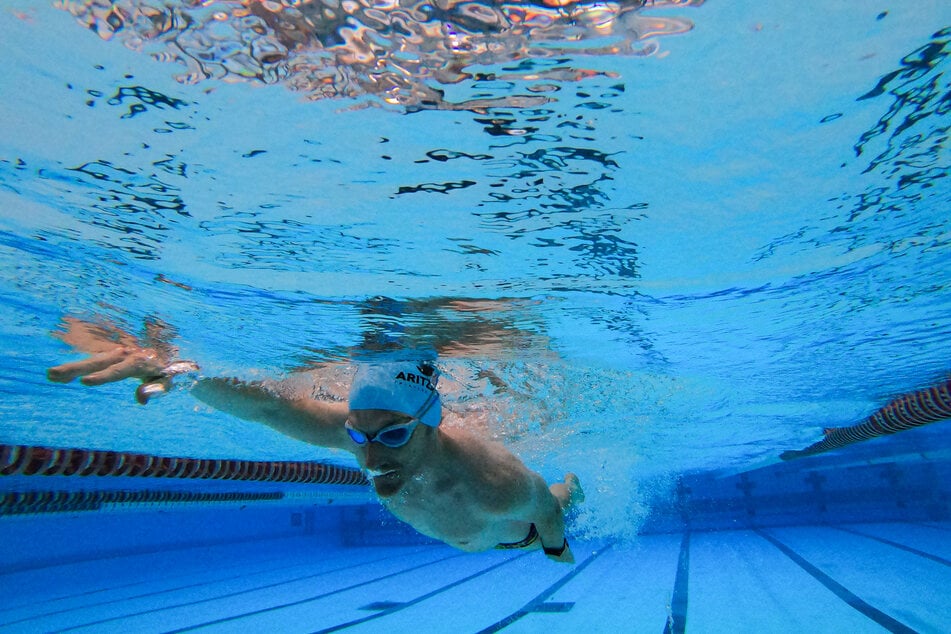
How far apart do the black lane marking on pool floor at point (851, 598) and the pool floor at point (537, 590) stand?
1.7 inches

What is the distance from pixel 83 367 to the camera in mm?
3320

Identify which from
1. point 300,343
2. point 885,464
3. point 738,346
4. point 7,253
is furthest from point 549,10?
point 885,464

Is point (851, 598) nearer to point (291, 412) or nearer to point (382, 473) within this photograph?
point (382, 473)

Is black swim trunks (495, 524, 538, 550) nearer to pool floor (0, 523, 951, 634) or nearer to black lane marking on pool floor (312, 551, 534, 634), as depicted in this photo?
pool floor (0, 523, 951, 634)

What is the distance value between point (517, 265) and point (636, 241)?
3.64 ft

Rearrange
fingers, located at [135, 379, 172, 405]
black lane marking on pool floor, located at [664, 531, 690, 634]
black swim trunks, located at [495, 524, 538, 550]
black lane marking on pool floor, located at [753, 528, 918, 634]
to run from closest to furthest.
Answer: fingers, located at [135, 379, 172, 405] → black swim trunks, located at [495, 524, 538, 550] → black lane marking on pool floor, located at [753, 528, 918, 634] → black lane marking on pool floor, located at [664, 531, 690, 634]

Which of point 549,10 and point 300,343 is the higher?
point 549,10

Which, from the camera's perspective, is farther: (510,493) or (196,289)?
(196,289)

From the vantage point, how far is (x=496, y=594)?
513 inches

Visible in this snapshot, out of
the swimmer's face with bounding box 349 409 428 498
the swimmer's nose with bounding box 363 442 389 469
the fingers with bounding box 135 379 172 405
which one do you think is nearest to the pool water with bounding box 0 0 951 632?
the fingers with bounding box 135 379 172 405

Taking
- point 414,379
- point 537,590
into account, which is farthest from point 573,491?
point 537,590

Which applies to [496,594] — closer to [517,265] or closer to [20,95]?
[517,265]

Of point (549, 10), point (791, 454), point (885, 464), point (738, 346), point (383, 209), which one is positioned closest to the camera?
point (549, 10)

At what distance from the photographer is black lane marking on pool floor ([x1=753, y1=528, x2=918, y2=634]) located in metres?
7.33
